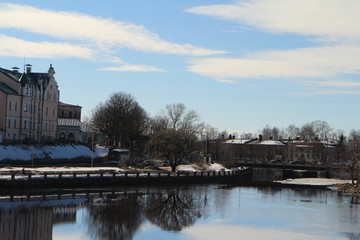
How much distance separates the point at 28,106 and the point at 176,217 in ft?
176

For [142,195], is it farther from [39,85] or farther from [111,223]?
[39,85]

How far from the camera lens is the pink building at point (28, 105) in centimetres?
8706

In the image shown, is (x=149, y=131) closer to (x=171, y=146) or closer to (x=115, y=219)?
Answer: (x=171, y=146)

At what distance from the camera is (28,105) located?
9269 centimetres

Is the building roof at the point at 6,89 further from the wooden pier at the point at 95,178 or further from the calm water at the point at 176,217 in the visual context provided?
the calm water at the point at 176,217

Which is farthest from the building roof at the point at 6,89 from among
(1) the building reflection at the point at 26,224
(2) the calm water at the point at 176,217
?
(1) the building reflection at the point at 26,224

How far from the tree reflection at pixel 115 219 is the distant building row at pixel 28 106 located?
35997 millimetres

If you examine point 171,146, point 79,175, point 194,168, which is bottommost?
point 79,175

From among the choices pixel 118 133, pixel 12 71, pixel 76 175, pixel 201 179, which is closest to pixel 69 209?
pixel 76 175

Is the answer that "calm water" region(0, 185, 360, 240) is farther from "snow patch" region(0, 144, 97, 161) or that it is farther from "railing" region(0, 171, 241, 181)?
"snow patch" region(0, 144, 97, 161)

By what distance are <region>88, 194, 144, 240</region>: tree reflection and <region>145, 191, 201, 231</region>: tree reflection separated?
4.09ft

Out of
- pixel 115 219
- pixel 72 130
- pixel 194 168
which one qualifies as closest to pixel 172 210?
pixel 115 219

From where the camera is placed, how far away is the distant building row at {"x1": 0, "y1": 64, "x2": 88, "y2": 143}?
8694cm

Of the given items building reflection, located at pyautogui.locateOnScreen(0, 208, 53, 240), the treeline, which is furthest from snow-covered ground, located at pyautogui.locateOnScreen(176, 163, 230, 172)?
building reflection, located at pyautogui.locateOnScreen(0, 208, 53, 240)
